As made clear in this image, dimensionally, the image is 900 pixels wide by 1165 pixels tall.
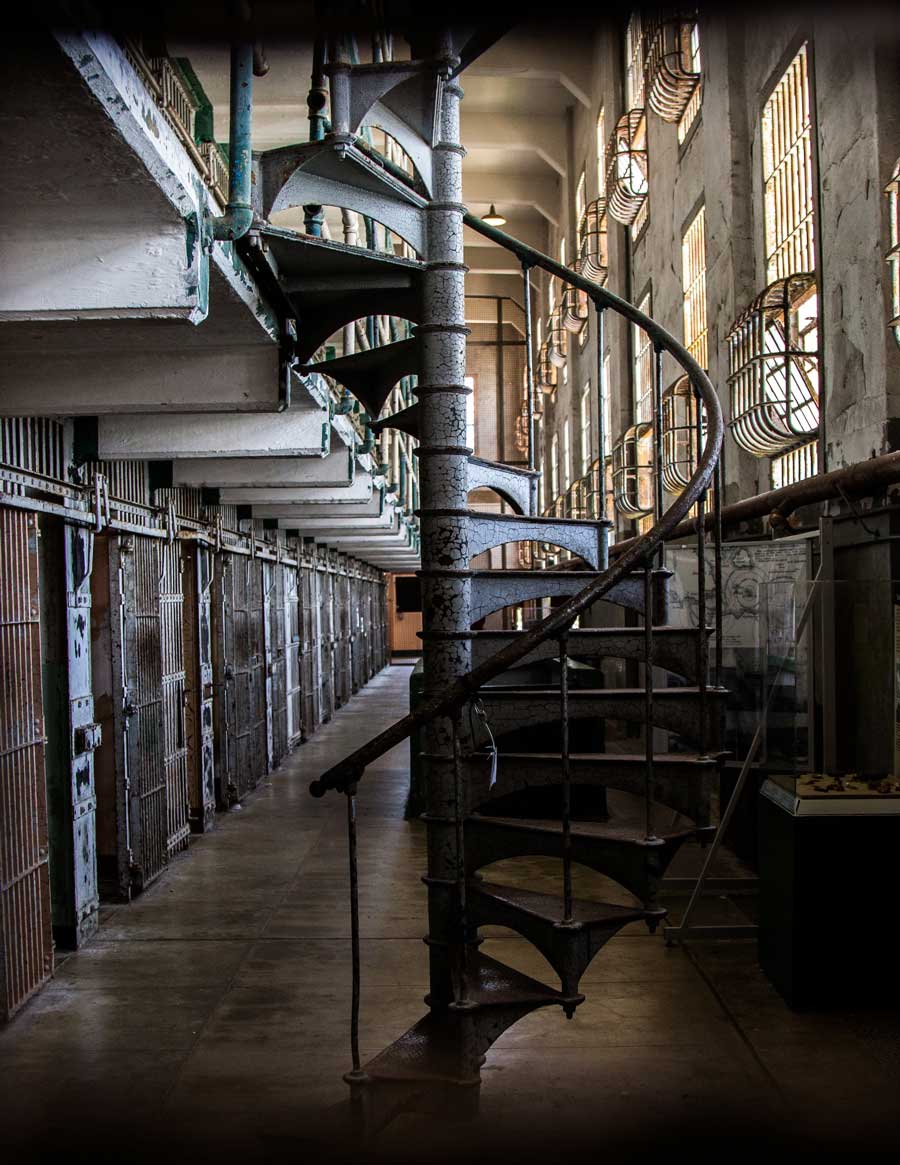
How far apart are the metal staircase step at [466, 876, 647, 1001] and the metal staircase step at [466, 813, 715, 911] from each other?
10cm

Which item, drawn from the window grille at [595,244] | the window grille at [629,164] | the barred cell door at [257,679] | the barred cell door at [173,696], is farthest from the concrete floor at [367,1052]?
the window grille at [595,244]

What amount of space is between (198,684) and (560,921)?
5202mm

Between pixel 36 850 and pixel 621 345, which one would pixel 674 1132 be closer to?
pixel 36 850

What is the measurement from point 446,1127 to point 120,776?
11.3 ft

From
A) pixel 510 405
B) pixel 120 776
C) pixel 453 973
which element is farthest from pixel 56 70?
pixel 510 405

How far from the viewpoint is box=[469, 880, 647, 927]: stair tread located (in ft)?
12.0

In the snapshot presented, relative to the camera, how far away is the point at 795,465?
7.41 meters

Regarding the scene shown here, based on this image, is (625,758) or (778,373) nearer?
(625,758)

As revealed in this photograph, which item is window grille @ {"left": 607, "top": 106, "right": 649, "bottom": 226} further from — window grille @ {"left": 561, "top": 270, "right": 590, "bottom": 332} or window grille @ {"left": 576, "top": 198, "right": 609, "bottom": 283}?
window grille @ {"left": 561, "top": 270, "right": 590, "bottom": 332}

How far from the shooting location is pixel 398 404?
1353 cm

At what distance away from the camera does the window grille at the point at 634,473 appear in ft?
38.8

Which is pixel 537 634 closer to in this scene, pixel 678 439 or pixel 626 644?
pixel 626 644

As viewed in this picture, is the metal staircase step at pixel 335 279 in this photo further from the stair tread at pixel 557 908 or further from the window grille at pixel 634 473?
the window grille at pixel 634 473

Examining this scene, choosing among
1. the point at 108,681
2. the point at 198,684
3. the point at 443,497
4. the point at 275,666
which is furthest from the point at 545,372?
the point at 443,497
